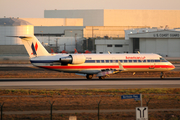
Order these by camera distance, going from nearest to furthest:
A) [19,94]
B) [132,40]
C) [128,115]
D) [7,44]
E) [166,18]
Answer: [128,115], [19,94], [132,40], [7,44], [166,18]

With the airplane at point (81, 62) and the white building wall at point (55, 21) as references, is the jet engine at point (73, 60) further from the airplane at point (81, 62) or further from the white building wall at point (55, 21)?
the white building wall at point (55, 21)

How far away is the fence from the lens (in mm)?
16406

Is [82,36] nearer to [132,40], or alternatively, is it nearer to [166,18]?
[132,40]

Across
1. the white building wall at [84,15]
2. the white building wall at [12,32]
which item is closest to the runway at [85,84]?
the white building wall at [12,32]

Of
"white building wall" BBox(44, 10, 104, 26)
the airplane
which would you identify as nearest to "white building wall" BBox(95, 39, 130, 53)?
"white building wall" BBox(44, 10, 104, 26)

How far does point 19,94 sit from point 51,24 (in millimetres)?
134724

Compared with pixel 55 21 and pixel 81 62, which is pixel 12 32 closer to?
pixel 55 21

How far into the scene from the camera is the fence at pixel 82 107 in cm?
1641

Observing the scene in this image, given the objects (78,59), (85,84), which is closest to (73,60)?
(78,59)

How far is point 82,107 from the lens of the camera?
1875 cm

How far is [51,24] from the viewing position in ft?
514

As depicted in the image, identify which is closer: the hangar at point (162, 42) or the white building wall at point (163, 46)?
the hangar at point (162, 42)

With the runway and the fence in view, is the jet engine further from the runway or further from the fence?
the fence

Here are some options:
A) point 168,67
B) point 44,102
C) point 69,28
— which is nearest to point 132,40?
point 69,28
